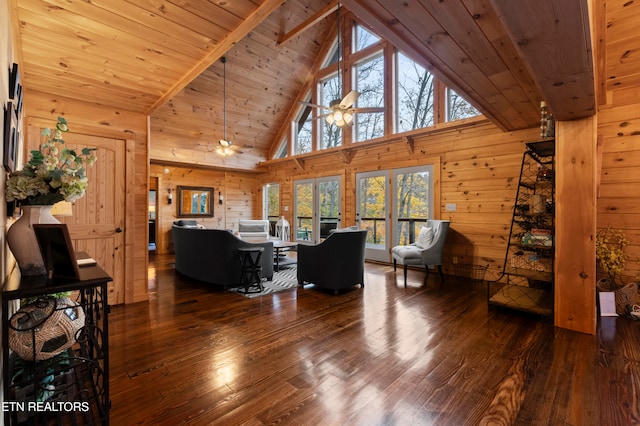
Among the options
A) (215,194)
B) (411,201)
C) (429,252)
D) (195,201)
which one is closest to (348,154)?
(411,201)

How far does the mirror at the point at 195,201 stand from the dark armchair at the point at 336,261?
507 centimetres

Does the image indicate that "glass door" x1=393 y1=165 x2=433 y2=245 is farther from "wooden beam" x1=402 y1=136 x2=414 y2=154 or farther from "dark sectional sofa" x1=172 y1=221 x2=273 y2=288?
"dark sectional sofa" x1=172 y1=221 x2=273 y2=288

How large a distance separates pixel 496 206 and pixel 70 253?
5153mm

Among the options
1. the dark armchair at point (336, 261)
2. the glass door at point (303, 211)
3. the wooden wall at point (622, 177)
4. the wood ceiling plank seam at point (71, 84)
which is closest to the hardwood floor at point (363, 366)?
the dark armchair at point (336, 261)

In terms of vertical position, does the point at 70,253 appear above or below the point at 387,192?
below

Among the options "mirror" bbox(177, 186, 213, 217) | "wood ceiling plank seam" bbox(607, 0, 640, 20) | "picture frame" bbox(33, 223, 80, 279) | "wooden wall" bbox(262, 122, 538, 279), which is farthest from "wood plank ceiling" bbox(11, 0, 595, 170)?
"mirror" bbox(177, 186, 213, 217)

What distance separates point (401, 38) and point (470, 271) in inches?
162

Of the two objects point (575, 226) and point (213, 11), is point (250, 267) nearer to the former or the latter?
point (213, 11)

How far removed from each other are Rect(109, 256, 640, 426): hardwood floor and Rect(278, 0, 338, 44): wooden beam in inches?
224

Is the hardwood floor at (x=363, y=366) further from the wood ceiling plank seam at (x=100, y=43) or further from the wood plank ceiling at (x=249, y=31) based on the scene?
the wood ceiling plank seam at (x=100, y=43)

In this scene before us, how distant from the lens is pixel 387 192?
6.02 metres

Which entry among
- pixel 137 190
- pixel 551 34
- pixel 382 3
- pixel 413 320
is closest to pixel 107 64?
pixel 137 190

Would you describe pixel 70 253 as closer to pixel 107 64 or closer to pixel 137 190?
pixel 107 64

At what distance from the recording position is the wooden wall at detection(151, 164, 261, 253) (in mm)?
7582
